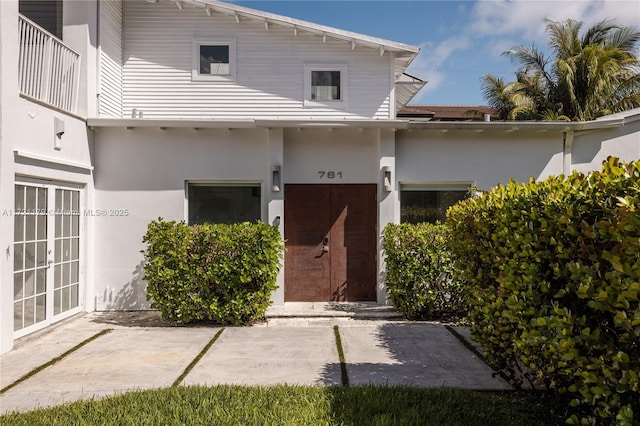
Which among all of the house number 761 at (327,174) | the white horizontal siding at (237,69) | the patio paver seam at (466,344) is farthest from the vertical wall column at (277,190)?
the patio paver seam at (466,344)

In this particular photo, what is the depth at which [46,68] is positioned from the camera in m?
7.36

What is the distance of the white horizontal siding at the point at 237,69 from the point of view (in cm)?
1013

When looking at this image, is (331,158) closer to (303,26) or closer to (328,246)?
(328,246)

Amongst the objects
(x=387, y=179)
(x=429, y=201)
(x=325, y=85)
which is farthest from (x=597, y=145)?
(x=325, y=85)

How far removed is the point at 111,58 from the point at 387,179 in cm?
620

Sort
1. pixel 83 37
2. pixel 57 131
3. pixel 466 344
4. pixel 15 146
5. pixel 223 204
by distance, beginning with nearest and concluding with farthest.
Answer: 1. pixel 15 146
2. pixel 466 344
3. pixel 57 131
4. pixel 83 37
5. pixel 223 204

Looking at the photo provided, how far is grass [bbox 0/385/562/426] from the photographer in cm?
392

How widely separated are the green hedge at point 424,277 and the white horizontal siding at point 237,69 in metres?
3.39

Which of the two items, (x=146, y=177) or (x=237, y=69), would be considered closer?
(x=146, y=177)

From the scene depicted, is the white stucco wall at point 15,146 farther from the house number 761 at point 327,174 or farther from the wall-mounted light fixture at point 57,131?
the house number 761 at point 327,174

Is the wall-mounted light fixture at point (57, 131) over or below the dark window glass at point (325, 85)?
below

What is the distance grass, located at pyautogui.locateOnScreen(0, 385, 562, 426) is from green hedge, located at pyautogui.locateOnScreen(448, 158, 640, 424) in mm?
512

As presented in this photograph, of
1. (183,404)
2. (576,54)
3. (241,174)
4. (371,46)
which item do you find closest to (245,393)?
(183,404)

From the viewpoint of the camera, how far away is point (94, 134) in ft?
28.6
